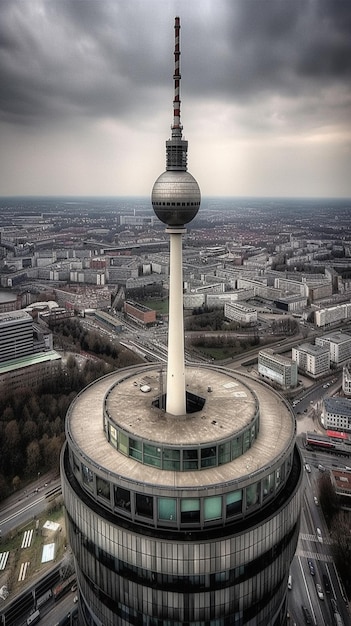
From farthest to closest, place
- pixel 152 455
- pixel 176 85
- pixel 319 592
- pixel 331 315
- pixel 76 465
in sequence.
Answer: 1. pixel 331 315
2. pixel 319 592
3. pixel 176 85
4. pixel 76 465
5. pixel 152 455

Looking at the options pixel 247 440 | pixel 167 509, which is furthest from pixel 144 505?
pixel 247 440

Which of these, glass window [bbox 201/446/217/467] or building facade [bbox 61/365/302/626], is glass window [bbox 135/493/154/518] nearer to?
building facade [bbox 61/365/302/626]

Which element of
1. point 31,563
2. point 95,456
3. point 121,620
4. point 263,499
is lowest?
point 31,563

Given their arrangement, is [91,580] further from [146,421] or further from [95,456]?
[146,421]

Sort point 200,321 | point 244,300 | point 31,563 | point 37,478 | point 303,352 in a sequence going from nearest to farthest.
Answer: point 31,563
point 37,478
point 303,352
point 200,321
point 244,300

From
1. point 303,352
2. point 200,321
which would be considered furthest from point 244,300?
point 303,352

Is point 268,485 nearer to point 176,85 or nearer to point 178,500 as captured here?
point 178,500

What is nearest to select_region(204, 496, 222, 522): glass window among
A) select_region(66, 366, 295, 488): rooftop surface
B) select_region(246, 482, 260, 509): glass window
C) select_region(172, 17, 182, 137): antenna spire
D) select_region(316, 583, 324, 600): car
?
select_region(66, 366, 295, 488): rooftop surface
